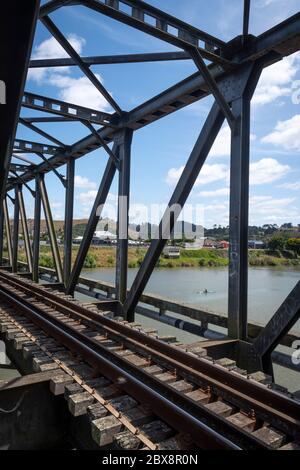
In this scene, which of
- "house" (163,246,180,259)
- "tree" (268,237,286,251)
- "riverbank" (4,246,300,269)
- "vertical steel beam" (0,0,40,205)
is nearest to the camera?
"vertical steel beam" (0,0,40,205)

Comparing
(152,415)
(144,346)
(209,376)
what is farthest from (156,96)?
(152,415)

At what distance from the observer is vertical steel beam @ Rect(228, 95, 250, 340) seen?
436 cm

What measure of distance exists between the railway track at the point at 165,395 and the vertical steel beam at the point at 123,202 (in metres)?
2.60

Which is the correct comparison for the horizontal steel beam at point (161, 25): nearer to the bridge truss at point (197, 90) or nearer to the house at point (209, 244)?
the bridge truss at point (197, 90)

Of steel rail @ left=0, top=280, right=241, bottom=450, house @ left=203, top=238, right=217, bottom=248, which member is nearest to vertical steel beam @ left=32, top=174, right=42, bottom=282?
steel rail @ left=0, top=280, right=241, bottom=450

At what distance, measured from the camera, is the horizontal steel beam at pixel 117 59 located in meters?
4.67

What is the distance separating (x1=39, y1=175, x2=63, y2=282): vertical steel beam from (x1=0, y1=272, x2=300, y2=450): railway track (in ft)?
19.7

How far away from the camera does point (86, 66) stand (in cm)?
Result: 536

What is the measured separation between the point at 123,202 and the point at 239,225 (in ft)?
10.0

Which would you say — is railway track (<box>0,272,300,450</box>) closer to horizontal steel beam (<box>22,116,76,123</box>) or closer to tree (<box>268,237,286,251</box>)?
horizontal steel beam (<box>22,116,76,123</box>)

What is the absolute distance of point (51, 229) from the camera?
10680mm

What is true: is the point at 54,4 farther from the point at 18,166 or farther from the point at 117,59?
the point at 18,166

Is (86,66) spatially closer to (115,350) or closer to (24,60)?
(24,60)
